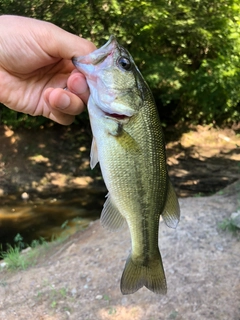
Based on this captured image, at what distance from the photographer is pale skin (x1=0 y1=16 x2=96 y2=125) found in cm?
216

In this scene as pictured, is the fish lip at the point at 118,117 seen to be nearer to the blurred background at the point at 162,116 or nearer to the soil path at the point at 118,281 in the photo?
the soil path at the point at 118,281

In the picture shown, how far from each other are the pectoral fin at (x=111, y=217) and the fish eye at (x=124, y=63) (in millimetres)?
658

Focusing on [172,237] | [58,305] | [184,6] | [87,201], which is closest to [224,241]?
[172,237]

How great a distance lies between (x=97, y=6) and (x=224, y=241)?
5.96 metres

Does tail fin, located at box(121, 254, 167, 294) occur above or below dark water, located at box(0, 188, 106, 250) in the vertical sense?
above

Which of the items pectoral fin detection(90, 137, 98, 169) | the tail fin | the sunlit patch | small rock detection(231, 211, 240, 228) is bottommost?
the sunlit patch

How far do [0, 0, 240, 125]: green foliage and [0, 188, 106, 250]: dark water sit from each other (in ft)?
10.7

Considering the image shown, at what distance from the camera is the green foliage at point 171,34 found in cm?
849

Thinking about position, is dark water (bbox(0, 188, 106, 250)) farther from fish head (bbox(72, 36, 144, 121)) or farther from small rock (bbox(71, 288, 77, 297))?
fish head (bbox(72, 36, 144, 121))

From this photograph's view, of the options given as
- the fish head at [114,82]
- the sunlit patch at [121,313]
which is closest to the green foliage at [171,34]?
the sunlit patch at [121,313]

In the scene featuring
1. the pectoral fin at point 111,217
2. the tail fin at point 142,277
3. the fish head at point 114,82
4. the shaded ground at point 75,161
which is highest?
the fish head at point 114,82

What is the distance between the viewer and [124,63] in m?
1.91

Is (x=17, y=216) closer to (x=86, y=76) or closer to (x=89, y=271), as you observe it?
(x=89, y=271)

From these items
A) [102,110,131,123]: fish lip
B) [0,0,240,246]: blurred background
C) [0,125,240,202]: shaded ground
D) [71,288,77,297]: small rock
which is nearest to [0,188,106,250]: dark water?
[0,0,240,246]: blurred background
